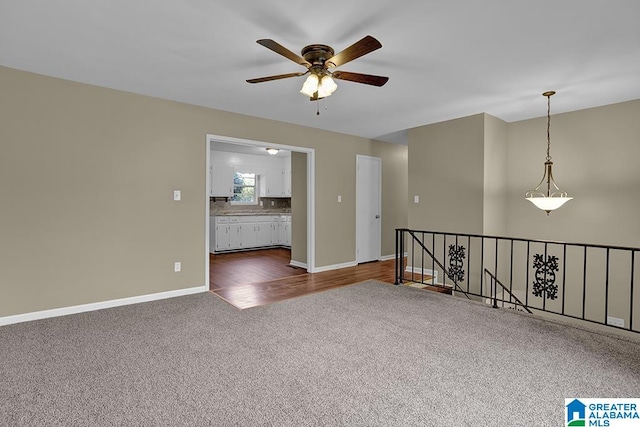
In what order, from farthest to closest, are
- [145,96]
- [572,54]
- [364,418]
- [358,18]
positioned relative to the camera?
[145,96] < [572,54] < [358,18] < [364,418]

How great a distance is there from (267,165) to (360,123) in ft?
13.1

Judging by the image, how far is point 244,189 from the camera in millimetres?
8703

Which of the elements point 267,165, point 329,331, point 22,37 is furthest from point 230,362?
point 267,165

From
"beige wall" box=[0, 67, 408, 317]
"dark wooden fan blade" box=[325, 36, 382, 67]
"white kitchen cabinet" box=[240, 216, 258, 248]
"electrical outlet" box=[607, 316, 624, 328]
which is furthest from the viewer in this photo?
"white kitchen cabinet" box=[240, 216, 258, 248]

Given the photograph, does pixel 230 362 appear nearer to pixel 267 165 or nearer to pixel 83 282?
pixel 83 282

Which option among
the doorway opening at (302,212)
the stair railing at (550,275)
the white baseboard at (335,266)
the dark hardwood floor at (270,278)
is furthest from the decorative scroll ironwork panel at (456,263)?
the doorway opening at (302,212)

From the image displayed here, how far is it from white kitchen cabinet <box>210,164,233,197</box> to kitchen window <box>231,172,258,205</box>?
37cm

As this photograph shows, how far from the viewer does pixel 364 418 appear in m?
1.77

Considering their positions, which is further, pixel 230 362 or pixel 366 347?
pixel 366 347

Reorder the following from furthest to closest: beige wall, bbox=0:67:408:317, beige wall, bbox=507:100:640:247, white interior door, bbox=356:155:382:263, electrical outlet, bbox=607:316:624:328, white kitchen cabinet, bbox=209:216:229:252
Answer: white kitchen cabinet, bbox=209:216:229:252 < white interior door, bbox=356:155:382:263 < electrical outlet, bbox=607:316:624:328 < beige wall, bbox=507:100:640:247 < beige wall, bbox=0:67:408:317

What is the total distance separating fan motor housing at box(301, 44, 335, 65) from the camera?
8.25 feet

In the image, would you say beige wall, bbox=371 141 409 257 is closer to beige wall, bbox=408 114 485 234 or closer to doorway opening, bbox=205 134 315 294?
beige wall, bbox=408 114 485 234

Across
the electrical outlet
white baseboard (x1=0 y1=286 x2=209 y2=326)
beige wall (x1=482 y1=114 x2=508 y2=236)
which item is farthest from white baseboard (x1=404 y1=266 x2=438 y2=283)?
white baseboard (x1=0 y1=286 x2=209 y2=326)

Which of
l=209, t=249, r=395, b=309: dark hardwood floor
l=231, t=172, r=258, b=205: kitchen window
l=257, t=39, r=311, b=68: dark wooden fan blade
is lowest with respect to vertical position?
l=209, t=249, r=395, b=309: dark hardwood floor
